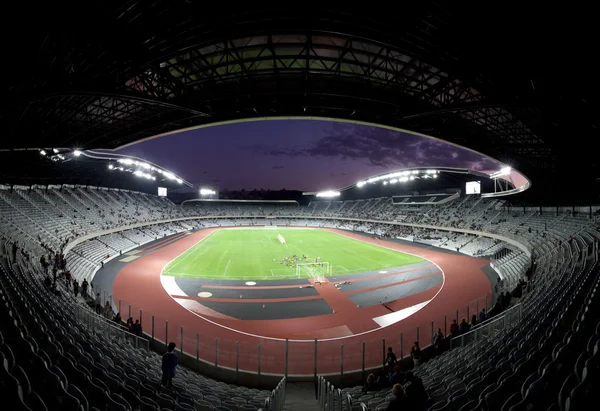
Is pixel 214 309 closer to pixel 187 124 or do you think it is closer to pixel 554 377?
pixel 187 124

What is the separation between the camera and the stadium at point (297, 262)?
639 cm

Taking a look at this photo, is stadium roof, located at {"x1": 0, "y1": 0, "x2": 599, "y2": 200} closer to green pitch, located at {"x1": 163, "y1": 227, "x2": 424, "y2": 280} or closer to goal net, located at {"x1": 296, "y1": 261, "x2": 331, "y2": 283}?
goal net, located at {"x1": 296, "y1": 261, "x2": 331, "y2": 283}

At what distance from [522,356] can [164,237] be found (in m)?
58.7

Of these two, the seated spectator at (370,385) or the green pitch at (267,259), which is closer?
the seated spectator at (370,385)

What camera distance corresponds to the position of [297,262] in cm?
3341

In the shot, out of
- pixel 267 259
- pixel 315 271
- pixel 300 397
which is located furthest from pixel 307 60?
pixel 267 259

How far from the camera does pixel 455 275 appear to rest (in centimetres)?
2833

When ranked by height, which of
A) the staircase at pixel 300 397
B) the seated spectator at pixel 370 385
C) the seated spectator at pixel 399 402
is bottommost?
the staircase at pixel 300 397

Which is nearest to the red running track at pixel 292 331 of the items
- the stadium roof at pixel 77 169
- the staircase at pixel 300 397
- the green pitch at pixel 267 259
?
the staircase at pixel 300 397

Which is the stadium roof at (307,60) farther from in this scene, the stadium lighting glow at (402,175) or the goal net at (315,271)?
the stadium lighting glow at (402,175)

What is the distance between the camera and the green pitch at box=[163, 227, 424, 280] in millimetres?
29109

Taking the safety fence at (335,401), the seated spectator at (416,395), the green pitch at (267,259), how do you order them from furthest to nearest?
the green pitch at (267,259) → the safety fence at (335,401) → the seated spectator at (416,395)

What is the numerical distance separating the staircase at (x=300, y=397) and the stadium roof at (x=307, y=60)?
11871 mm

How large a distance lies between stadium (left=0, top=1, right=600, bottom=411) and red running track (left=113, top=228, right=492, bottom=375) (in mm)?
149
